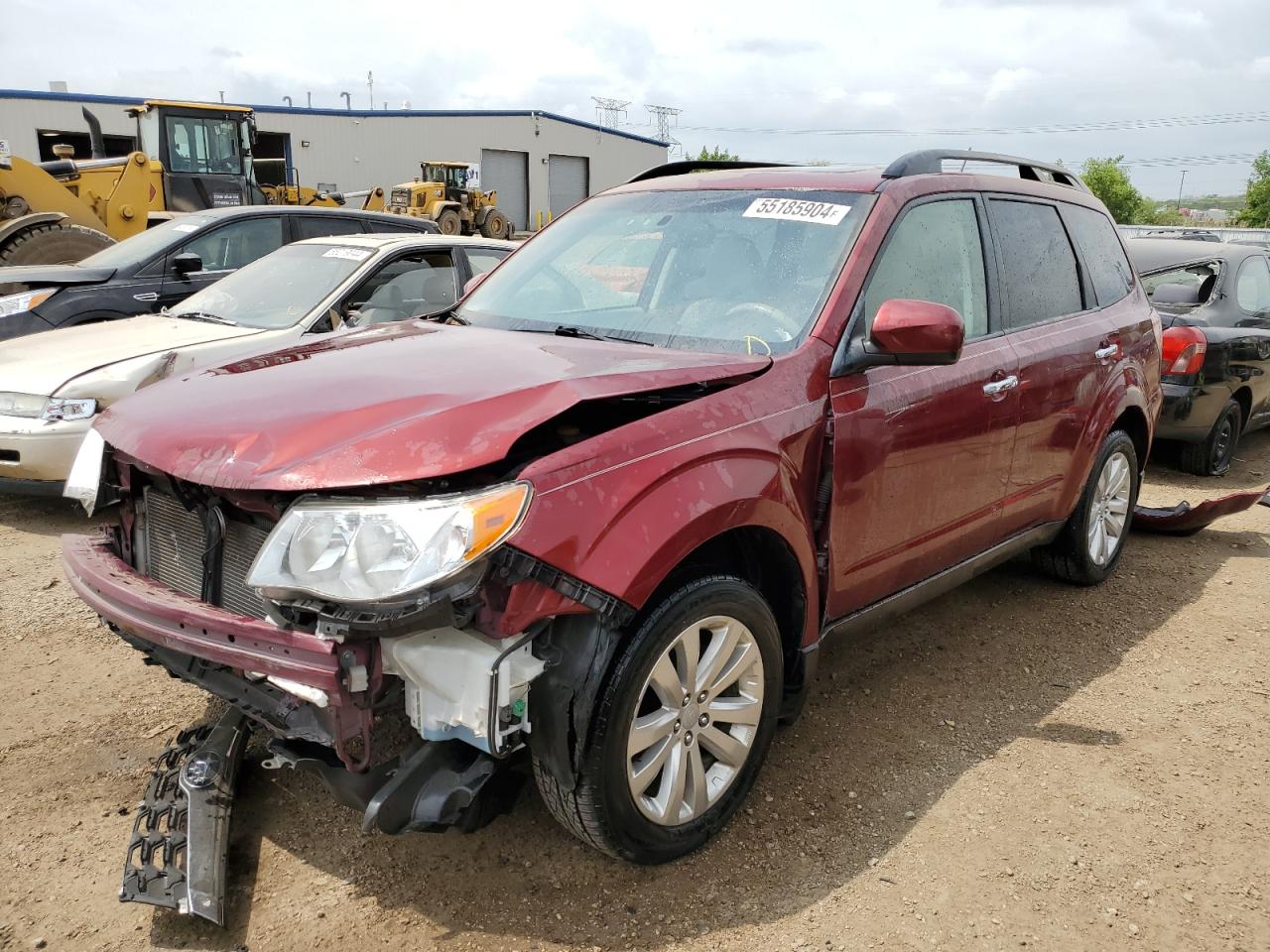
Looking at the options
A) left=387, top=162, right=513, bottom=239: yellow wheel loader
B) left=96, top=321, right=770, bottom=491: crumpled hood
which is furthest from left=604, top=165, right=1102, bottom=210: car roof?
left=387, top=162, right=513, bottom=239: yellow wheel loader

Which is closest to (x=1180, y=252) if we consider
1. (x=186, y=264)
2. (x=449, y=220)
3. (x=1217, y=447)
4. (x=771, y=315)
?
(x=1217, y=447)

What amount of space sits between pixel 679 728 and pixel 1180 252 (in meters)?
7.43

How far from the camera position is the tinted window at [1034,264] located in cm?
387

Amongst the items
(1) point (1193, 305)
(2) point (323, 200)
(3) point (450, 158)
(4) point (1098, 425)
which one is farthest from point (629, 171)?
(4) point (1098, 425)

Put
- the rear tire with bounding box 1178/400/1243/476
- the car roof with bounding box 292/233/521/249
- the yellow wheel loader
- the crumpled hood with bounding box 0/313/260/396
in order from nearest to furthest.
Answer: the crumpled hood with bounding box 0/313/260/396
the car roof with bounding box 292/233/521/249
the rear tire with bounding box 1178/400/1243/476
the yellow wheel loader

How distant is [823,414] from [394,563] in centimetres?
142

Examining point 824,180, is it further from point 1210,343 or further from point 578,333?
point 1210,343

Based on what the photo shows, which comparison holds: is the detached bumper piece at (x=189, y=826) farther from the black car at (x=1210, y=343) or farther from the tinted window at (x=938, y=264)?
the black car at (x=1210, y=343)

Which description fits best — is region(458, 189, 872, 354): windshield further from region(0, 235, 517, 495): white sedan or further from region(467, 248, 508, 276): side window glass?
region(467, 248, 508, 276): side window glass

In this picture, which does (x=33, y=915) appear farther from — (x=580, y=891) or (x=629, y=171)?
(x=629, y=171)

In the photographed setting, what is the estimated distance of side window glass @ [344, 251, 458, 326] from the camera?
19.8 feet

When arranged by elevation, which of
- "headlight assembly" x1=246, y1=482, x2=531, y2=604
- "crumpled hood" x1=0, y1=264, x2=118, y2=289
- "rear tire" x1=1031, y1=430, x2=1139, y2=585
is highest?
"crumpled hood" x1=0, y1=264, x2=118, y2=289

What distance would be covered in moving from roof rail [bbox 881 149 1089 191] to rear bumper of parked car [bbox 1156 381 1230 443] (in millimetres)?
2816

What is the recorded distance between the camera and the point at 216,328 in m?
5.92
